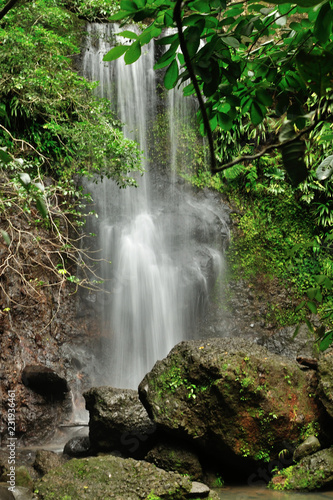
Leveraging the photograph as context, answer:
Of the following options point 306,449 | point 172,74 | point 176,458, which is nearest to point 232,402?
point 176,458

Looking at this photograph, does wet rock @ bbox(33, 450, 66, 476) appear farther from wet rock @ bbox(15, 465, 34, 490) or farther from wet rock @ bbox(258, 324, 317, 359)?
wet rock @ bbox(258, 324, 317, 359)

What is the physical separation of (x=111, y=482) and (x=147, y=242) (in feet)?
21.1

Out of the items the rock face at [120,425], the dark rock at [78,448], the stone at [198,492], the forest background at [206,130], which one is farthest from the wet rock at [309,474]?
the dark rock at [78,448]

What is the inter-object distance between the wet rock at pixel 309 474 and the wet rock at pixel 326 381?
0.53 metres

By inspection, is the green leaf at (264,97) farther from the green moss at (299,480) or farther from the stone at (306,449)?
the stone at (306,449)

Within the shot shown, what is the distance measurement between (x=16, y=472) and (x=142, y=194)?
7.27 meters

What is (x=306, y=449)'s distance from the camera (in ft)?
17.8

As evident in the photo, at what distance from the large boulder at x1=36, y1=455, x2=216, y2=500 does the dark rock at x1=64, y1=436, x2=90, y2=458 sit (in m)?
1.62

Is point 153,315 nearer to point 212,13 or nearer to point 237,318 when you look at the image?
point 237,318

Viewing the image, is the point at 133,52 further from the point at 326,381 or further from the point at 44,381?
the point at 44,381

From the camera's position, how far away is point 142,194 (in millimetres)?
11055

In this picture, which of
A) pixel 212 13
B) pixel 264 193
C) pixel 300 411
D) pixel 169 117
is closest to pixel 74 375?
pixel 300 411

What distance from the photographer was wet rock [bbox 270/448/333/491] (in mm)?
5031

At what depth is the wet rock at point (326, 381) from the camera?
17.9 feet
